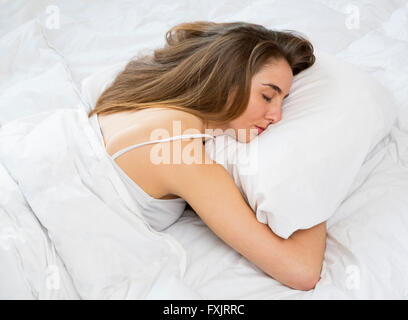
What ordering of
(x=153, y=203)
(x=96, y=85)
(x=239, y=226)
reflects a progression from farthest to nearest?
(x=96, y=85), (x=153, y=203), (x=239, y=226)

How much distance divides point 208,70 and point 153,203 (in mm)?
362

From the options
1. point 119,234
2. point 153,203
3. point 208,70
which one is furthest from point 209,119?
point 119,234

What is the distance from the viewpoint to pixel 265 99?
1112 mm

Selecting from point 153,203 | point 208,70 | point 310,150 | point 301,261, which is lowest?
point 301,261

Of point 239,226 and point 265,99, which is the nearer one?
point 239,226

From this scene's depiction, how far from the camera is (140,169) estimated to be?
1020 millimetres

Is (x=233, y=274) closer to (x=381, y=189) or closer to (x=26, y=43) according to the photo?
(x=381, y=189)

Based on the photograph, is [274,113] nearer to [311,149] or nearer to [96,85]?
[311,149]

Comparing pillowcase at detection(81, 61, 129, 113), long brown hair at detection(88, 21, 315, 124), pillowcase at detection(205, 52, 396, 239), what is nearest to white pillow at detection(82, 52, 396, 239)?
pillowcase at detection(205, 52, 396, 239)

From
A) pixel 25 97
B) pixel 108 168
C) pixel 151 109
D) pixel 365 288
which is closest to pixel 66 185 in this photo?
pixel 108 168

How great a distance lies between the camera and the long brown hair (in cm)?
106

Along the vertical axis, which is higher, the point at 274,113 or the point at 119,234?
the point at 274,113

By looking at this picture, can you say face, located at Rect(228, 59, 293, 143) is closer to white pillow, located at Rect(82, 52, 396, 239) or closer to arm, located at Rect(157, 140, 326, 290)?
white pillow, located at Rect(82, 52, 396, 239)
